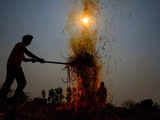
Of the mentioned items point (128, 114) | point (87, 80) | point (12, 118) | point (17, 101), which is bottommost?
point (128, 114)

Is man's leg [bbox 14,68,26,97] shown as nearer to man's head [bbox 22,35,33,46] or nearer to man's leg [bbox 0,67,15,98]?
man's leg [bbox 0,67,15,98]

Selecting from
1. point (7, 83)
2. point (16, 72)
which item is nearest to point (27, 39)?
point (16, 72)

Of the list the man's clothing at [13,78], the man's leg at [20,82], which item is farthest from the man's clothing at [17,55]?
the man's leg at [20,82]

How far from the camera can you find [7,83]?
5586 millimetres

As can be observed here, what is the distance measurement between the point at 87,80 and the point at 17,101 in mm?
4278

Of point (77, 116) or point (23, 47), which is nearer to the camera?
point (23, 47)

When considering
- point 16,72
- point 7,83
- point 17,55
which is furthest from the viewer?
point 17,55

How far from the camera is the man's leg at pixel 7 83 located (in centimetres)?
553

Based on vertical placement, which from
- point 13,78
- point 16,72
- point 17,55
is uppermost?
point 17,55

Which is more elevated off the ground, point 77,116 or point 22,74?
point 22,74

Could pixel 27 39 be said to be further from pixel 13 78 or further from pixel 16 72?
pixel 13 78

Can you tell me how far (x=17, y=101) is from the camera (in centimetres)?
569

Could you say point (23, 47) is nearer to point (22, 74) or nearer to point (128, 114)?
point (22, 74)

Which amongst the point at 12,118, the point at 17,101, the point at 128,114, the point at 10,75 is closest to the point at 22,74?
the point at 10,75
